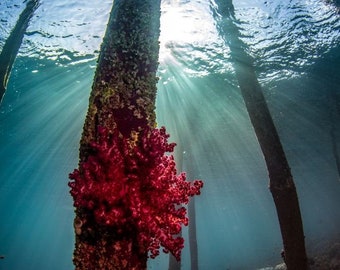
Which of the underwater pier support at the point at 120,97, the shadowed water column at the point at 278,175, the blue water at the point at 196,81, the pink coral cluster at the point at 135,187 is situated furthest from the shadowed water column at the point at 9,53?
the shadowed water column at the point at 278,175

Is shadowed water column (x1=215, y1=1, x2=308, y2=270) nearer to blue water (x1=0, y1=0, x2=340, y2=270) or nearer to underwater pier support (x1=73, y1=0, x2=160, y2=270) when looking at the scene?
blue water (x1=0, y1=0, x2=340, y2=270)

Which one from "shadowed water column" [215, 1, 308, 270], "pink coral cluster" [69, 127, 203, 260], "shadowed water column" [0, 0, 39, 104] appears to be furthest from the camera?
"shadowed water column" [0, 0, 39, 104]

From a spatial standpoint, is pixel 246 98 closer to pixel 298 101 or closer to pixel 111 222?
pixel 111 222

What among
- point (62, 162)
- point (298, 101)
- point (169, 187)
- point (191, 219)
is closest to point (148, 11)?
point (169, 187)

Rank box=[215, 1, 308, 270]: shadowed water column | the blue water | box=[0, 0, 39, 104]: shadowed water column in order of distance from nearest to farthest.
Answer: box=[215, 1, 308, 270]: shadowed water column < box=[0, 0, 39, 104]: shadowed water column < the blue water

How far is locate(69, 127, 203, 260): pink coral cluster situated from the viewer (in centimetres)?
227

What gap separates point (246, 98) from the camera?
475cm

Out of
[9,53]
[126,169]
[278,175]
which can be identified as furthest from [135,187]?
[9,53]

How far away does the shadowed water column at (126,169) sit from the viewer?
2283 millimetres

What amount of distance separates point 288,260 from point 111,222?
2.73 m

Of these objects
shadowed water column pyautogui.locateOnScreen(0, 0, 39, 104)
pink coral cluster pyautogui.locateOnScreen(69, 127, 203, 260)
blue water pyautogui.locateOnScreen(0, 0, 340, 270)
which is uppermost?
blue water pyautogui.locateOnScreen(0, 0, 340, 270)

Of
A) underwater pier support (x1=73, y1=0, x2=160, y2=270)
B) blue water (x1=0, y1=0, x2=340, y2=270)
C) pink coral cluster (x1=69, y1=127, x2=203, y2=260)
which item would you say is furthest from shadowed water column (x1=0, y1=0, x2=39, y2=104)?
pink coral cluster (x1=69, y1=127, x2=203, y2=260)

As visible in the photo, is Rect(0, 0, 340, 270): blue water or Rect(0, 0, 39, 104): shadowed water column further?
Rect(0, 0, 340, 270): blue water

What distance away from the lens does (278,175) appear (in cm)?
402
